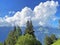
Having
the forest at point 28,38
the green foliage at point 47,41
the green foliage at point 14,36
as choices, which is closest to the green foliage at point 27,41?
the forest at point 28,38

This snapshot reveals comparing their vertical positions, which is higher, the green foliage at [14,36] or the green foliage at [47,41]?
the green foliage at [14,36]

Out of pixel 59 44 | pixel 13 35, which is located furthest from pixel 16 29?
pixel 59 44

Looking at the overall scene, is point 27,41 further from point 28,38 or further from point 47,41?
point 47,41

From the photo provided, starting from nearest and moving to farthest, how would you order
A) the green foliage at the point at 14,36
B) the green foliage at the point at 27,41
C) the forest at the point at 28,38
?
1. the green foliage at the point at 27,41
2. the forest at the point at 28,38
3. the green foliage at the point at 14,36

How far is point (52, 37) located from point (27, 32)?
845 centimetres

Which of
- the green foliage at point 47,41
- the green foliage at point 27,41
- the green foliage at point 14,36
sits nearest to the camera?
the green foliage at point 27,41

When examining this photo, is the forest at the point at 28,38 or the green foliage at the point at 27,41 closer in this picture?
the green foliage at the point at 27,41

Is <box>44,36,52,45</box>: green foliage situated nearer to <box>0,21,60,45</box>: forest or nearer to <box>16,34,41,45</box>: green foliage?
<box>0,21,60,45</box>: forest

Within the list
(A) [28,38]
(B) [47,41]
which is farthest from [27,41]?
(B) [47,41]

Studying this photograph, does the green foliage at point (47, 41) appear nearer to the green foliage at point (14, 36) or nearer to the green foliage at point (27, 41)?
the green foliage at point (27, 41)

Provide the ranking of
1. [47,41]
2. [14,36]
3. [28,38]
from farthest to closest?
[14,36]
[47,41]
[28,38]

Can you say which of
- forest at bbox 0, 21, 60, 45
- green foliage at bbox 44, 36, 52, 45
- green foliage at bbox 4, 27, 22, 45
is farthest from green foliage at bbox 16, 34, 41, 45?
green foliage at bbox 4, 27, 22, 45

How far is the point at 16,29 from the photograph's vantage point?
82.5m

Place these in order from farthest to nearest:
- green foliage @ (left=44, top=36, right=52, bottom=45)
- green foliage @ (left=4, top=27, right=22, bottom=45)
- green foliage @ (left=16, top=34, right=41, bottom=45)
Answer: green foliage @ (left=4, top=27, right=22, bottom=45) → green foliage @ (left=44, top=36, right=52, bottom=45) → green foliage @ (left=16, top=34, right=41, bottom=45)
